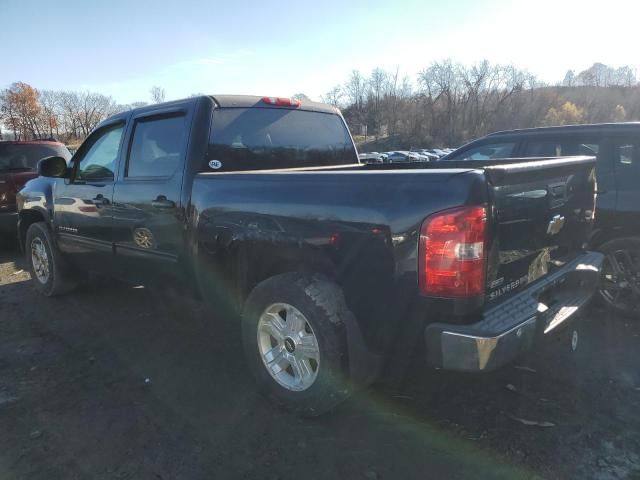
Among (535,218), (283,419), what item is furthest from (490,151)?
(283,419)

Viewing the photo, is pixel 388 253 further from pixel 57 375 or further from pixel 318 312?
pixel 57 375

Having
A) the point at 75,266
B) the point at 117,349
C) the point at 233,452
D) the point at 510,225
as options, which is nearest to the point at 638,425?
the point at 510,225

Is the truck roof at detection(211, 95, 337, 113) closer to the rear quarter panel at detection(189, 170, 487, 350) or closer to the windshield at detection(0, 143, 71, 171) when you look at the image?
the rear quarter panel at detection(189, 170, 487, 350)

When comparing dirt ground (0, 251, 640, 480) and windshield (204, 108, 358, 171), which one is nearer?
dirt ground (0, 251, 640, 480)

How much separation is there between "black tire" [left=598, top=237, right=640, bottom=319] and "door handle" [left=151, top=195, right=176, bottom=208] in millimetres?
3891

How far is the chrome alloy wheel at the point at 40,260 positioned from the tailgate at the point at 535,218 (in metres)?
5.06

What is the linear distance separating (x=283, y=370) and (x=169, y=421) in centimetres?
77

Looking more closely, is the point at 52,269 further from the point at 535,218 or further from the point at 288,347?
the point at 535,218

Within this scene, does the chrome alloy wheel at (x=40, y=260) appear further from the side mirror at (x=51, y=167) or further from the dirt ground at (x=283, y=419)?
the dirt ground at (x=283, y=419)

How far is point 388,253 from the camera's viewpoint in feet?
7.86

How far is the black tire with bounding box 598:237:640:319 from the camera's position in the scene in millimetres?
4340

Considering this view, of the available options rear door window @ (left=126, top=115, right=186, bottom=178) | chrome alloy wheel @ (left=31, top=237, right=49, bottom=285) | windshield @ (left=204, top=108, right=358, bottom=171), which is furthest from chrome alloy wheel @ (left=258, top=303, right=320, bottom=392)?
chrome alloy wheel @ (left=31, top=237, right=49, bottom=285)

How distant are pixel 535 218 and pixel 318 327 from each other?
4.56 ft

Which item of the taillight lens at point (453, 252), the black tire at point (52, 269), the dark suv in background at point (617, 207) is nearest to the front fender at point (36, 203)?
the black tire at point (52, 269)
